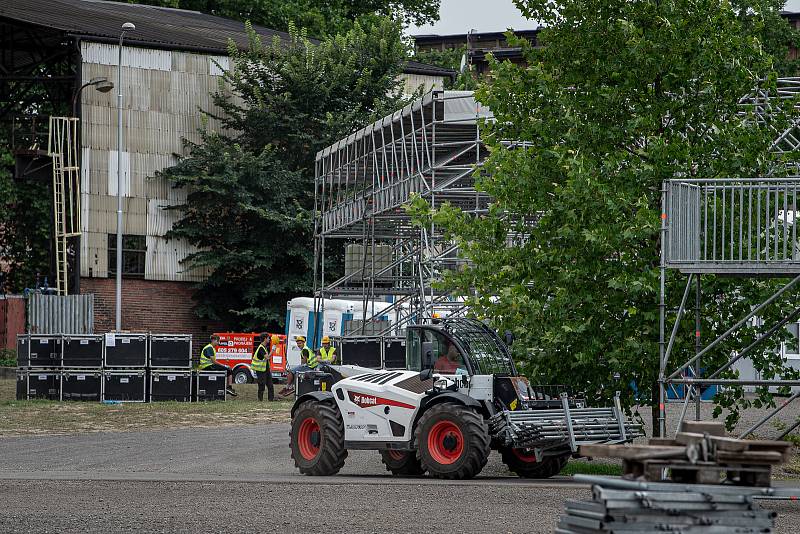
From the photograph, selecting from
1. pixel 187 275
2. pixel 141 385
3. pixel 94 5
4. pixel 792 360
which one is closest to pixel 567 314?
pixel 141 385

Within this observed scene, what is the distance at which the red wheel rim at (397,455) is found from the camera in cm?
2039

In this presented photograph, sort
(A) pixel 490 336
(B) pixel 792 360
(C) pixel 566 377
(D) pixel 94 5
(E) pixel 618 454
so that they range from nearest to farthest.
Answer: (E) pixel 618 454, (A) pixel 490 336, (C) pixel 566 377, (B) pixel 792 360, (D) pixel 94 5

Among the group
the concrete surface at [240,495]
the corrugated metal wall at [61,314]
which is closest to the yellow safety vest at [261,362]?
the corrugated metal wall at [61,314]

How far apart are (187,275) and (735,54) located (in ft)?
123

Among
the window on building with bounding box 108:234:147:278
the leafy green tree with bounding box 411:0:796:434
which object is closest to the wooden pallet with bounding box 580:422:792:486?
the leafy green tree with bounding box 411:0:796:434

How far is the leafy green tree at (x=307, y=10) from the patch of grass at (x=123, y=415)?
112 feet

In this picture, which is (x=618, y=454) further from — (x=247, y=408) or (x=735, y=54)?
(x=247, y=408)

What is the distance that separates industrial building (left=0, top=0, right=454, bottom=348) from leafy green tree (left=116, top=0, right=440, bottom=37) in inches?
488

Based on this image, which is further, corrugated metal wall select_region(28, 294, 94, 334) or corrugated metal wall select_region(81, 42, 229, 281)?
corrugated metal wall select_region(81, 42, 229, 281)

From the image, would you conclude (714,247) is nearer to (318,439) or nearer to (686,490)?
(318,439)

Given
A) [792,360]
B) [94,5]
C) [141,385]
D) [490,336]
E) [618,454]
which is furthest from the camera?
[94,5]

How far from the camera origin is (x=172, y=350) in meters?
36.2

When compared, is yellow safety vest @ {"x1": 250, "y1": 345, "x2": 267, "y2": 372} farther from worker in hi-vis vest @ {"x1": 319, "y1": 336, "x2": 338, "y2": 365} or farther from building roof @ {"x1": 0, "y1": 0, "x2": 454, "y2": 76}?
building roof @ {"x1": 0, "y1": 0, "x2": 454, "y2": 76}

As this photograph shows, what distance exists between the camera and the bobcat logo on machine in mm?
19336
